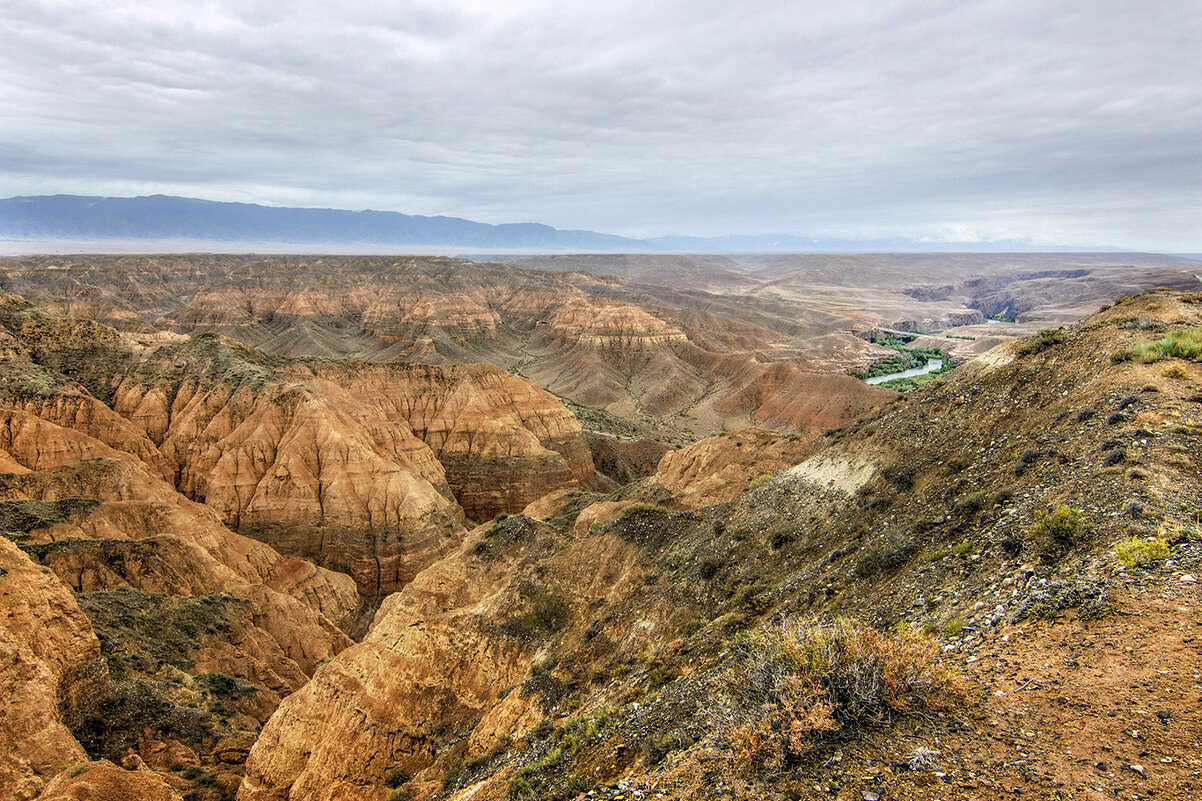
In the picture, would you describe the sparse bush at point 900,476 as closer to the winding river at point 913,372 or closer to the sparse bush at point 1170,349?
the sparse bush at point 1170,349

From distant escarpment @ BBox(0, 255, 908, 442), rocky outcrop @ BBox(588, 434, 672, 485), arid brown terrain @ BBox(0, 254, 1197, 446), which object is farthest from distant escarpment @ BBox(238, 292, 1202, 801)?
distant escarpment @ BBox(0, 255, 908, 442)

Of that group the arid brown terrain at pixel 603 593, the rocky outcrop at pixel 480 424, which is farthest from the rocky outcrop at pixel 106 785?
the rocky outcrop at pixel 480 424

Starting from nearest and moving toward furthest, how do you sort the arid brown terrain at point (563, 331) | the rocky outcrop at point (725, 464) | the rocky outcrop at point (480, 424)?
1. the rocky outcrop at point (725, 464)
2. the rocky outcrop at point (480, 424)
3. the arid brown terrain at point (563, 331)

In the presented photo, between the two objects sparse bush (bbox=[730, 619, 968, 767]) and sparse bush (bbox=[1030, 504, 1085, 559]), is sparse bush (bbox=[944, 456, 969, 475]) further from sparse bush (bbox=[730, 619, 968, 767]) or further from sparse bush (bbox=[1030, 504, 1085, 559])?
sparse bush (bbox=[730, 619, 968, 767])

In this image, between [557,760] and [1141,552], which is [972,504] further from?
[557,760]

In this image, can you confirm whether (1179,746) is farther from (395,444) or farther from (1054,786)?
(395,444)

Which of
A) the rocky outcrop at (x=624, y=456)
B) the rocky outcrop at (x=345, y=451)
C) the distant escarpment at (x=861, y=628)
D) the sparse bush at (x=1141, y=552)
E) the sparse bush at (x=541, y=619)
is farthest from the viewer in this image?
the rocky outcrop at (x=624, y=456)
